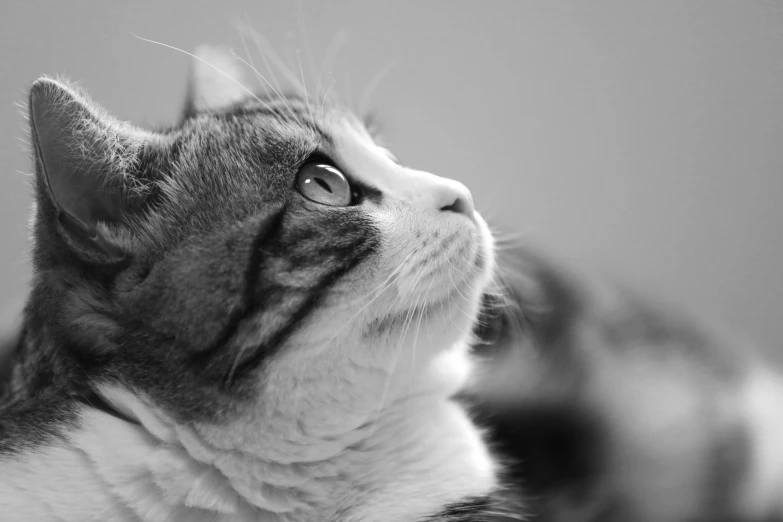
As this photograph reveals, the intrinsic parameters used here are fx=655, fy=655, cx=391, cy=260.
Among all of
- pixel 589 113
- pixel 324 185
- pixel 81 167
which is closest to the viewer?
pixel 81 167

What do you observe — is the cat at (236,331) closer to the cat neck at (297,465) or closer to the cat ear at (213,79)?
the cat neck at (297,465)

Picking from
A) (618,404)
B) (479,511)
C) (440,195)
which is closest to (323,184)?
(440,195)

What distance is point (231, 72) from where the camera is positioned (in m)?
1.13

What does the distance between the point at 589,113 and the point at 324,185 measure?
0.74m

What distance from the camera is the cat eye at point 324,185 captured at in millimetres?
805

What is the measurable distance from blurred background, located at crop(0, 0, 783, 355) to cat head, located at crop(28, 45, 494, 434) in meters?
0.49

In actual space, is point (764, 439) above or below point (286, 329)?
above

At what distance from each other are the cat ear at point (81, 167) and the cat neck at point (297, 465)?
0.64 ft

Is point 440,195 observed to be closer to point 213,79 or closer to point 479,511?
point 479,511

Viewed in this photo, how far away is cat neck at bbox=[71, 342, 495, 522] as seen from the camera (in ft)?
2.48

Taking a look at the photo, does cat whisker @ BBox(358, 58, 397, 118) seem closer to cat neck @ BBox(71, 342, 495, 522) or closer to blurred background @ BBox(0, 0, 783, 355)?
blurred background @ BBox(0, 0, 783, 355)

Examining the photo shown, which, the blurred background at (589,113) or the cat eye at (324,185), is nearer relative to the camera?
the cat eye at (324,185)

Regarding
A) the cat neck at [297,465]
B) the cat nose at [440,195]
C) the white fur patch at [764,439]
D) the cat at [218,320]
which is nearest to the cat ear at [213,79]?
the cat at [218,320]

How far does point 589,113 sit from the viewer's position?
1.34m
